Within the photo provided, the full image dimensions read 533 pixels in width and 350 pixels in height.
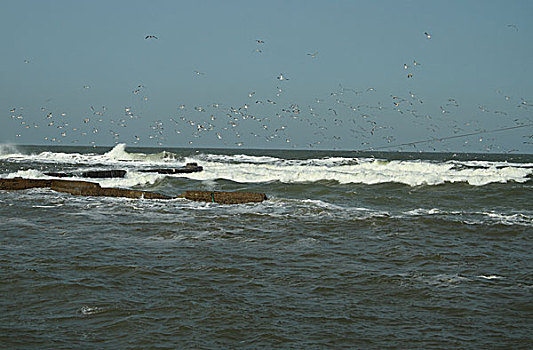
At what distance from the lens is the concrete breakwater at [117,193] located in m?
14.6

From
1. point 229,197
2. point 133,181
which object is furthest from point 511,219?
point 133,181

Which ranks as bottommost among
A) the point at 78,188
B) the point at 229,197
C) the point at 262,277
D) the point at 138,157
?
the point at 262,277

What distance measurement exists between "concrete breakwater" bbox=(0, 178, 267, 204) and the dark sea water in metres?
0.86

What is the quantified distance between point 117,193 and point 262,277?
10.2 metres

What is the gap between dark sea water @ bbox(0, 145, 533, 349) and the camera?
4.72 m

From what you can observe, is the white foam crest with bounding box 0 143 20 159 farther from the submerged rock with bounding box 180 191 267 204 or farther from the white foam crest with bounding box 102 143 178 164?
the submerged rock with bounding box 180 191 267 204

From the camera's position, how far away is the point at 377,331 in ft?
15.8

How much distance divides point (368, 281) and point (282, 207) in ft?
24.8

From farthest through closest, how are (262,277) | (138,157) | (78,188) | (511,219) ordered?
(138,157) < (78,188) < (511,219) < (262,277)

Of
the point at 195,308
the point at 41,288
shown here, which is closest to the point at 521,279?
Result: the point at 195,308

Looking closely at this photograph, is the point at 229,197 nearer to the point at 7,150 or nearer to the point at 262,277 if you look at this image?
the point at 262,277

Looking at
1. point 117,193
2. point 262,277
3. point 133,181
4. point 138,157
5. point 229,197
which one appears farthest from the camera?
point 138,157

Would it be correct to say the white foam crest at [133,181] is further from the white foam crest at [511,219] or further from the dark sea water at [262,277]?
the white foam crest at [511,219]

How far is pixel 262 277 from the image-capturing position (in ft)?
21.8
